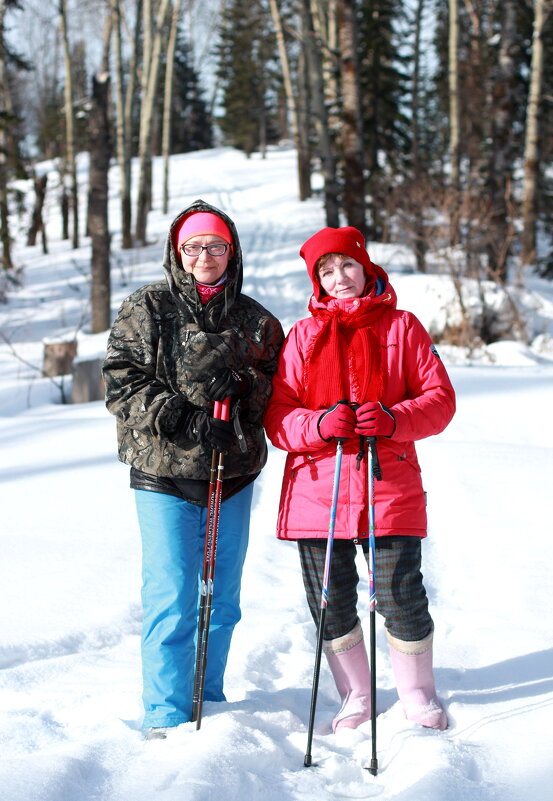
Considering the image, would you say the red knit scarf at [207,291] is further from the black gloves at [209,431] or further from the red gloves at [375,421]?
the red gloves at [375,421]

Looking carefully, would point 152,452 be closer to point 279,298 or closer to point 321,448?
point 321,448

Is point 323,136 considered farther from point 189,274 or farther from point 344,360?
point 344,360

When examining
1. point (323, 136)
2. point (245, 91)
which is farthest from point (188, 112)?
point (323, 136)

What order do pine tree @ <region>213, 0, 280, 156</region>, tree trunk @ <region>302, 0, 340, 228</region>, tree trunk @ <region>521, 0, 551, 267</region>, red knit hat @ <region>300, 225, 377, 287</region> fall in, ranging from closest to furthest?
red knit hat @ <region>300, 225, 377, 287</region> < tree trunk @ <region>302, 0, 340, 228</region> < tree trunk @ <region>521, 0, 551, 267</region> < pine tree @ <region>213, 0, 280, 156</region>

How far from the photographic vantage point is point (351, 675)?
2879 millimetres

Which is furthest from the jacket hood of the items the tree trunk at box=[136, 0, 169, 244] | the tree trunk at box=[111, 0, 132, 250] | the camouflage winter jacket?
the tree trunk at box=[136, 0, 169, 244]

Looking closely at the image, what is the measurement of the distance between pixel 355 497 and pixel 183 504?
0.61 m

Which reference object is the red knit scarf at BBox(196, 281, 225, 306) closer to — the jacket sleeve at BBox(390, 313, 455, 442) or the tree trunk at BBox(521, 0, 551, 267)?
the jacket sleeve at BBox(390, 313, 455, 442)

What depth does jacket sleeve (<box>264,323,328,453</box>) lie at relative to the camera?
2689 mm

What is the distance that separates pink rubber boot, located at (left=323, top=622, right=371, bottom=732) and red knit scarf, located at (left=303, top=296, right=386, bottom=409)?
0.87 m

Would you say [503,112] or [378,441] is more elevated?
[503,112]

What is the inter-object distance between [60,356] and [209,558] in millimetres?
7213

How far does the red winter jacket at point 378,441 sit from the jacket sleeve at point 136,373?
0.40 meters

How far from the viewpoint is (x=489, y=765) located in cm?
245
